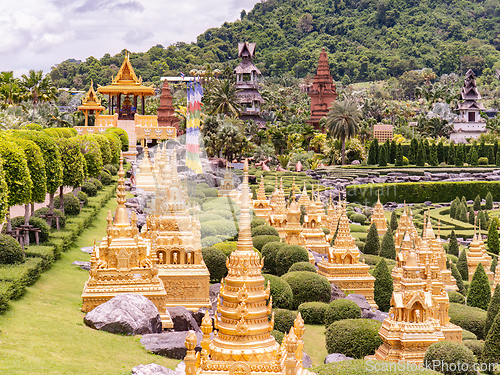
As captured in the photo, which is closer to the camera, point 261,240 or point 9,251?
point 9,251

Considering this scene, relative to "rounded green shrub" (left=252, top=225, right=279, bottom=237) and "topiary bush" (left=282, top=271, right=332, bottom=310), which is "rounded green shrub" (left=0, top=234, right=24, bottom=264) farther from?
"rounded green shrub" (left=252, top=225, right=279, bottom=237)

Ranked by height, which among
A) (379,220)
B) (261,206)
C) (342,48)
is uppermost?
→ (342,48)

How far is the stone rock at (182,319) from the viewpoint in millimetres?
15750

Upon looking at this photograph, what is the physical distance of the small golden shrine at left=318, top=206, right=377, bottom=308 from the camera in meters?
23.2

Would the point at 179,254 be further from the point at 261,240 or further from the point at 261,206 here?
the point at 261,206

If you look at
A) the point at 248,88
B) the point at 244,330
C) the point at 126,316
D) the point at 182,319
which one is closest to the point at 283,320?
the point at 182,319

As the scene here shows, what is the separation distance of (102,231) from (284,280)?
11115mm

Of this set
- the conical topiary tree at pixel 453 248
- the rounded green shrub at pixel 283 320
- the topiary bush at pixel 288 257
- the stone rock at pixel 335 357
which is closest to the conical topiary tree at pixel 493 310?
the stone rock at pixel 335 357

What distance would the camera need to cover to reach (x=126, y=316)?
14141 millimetres

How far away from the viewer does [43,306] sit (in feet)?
51.8

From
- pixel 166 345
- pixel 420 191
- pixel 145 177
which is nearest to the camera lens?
pixel 166 345

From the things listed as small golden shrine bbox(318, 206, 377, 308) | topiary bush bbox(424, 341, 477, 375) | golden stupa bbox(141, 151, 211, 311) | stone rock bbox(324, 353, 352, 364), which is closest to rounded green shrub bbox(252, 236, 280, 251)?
small golden shrine bbox(318, 206, 377, 308)

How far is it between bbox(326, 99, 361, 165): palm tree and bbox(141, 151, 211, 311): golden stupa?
55202 mm

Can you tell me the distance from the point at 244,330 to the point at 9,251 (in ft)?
33.2
